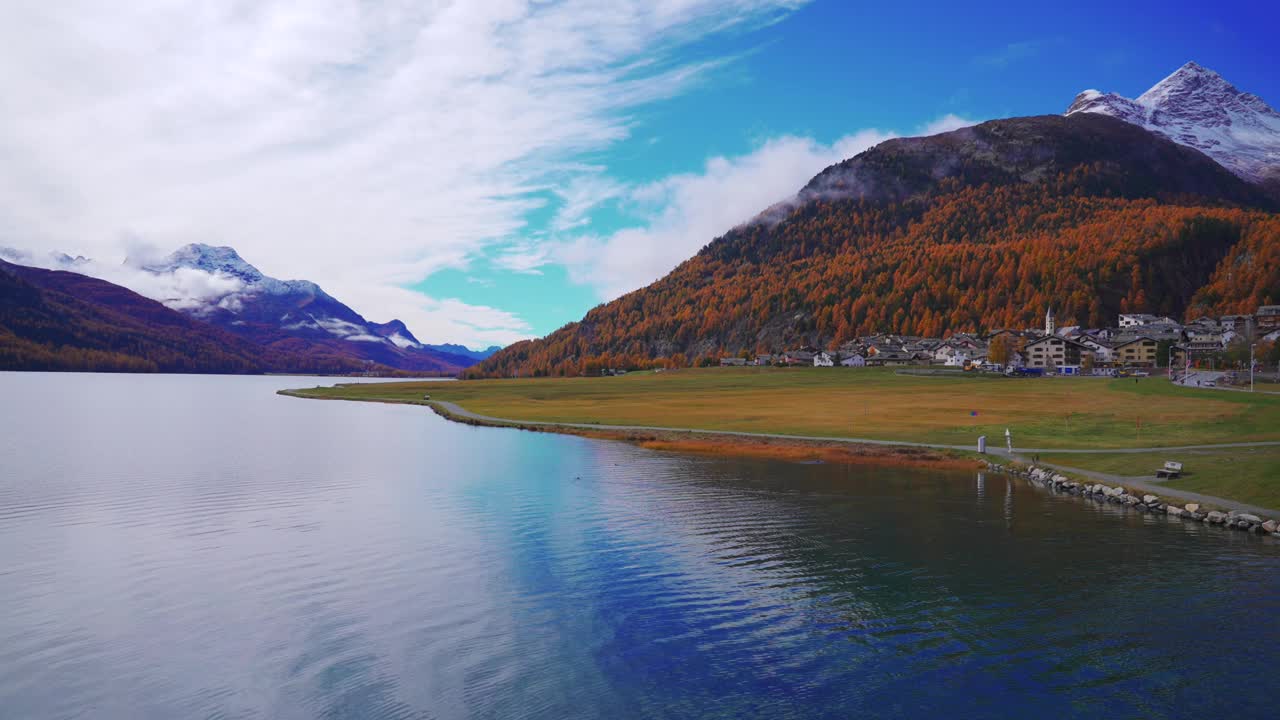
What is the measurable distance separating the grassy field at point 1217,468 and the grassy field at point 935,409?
22.7 ft

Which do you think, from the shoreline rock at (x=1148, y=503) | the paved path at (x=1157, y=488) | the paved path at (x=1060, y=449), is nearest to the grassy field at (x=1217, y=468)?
the paved path at (x=1157, y=488)

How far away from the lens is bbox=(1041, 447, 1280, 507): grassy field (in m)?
35.7

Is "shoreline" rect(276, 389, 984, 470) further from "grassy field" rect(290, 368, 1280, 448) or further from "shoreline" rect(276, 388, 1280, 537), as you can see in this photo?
"grassy field" rect(290, 368, 1280, 448)

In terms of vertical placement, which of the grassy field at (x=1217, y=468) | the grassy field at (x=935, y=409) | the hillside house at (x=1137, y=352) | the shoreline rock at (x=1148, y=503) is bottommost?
the shoreline rock at (x=1148, y=503)

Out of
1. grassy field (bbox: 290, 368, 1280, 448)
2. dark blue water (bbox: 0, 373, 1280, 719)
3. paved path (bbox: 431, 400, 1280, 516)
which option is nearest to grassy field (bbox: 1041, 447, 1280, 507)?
paved path (bbox: 431, 400, 1280, 516)

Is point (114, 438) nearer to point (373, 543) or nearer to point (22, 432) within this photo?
point (22, 432)

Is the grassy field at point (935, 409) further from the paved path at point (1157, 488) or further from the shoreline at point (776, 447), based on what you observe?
the paved path at point (1157, 488)

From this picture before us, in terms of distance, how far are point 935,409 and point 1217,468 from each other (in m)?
48.1

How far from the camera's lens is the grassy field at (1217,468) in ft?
117

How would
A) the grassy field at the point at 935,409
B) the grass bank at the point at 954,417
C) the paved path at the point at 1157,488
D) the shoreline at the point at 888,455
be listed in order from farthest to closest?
the grassy field at the point at 935,409 → the grass bank at the point at 954,417 → the shoreline at the point at 888,455 → the paved path at the point at 1157,488

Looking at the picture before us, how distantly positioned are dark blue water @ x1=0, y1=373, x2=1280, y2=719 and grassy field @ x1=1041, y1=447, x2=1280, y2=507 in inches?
226

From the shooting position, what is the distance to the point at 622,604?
899 inches

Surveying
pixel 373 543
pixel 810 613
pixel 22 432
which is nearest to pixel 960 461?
pixel 810 613

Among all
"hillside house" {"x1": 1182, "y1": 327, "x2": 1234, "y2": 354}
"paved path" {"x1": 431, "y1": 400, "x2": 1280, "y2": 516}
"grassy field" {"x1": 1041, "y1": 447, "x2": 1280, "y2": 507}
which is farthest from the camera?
"hillside house" {"x1": 1182, "y1": 327, "x2": 1234, "y2": 354}
